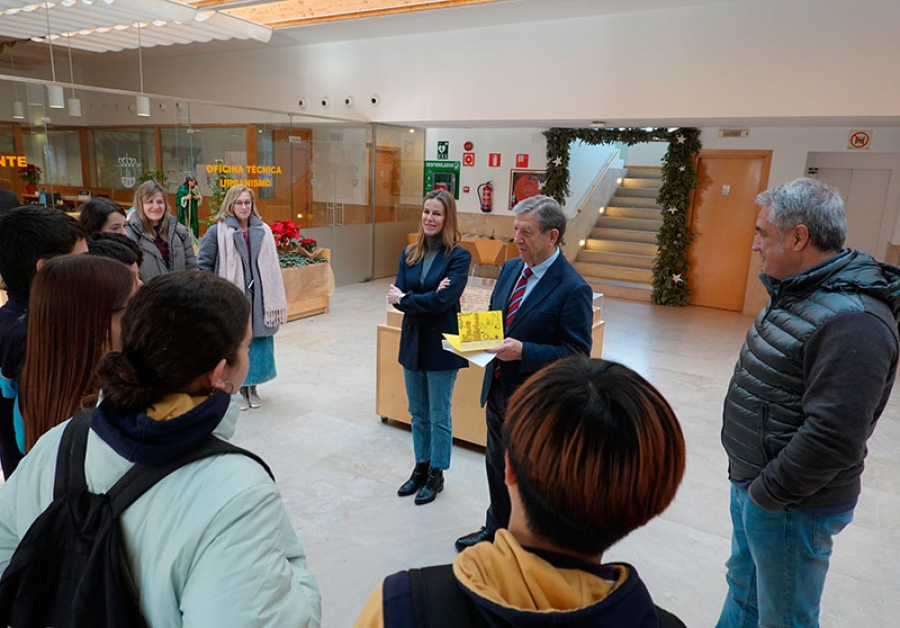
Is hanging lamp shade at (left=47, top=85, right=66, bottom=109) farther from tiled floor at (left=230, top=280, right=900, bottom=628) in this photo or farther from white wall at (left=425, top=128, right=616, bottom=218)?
white wall at (left=425, top=128, right=616, bottom=218)

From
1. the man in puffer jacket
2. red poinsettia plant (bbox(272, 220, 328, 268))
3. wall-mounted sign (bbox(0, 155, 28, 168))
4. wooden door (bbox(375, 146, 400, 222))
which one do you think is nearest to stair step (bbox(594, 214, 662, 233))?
wooden door (bbox(375, 146, 400, 222))

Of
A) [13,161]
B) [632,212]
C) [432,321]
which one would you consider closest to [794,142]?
[632,212]

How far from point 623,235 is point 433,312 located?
29.0 feet

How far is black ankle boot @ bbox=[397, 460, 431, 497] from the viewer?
333cm

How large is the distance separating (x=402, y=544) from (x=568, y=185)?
8381mm

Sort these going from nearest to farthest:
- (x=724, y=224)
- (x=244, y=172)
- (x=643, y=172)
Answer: (x=244, y=172) < (x=724, y=224) < (x=643, y=172)

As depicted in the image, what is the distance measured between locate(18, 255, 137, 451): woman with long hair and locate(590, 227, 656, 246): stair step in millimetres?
10418

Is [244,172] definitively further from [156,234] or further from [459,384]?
[459,384]

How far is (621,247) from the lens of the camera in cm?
1084

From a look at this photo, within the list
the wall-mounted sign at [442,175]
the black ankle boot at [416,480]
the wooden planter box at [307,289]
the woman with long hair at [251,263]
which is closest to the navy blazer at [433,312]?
the black ankle boot at [416,480]

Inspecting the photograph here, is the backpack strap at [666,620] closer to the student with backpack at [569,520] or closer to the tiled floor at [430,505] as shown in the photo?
the student with backpack at [569,520]

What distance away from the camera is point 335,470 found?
3600 millimetres

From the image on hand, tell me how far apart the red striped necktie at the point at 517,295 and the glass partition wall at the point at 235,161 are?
19.0 ft

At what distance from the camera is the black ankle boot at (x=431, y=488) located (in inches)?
128
